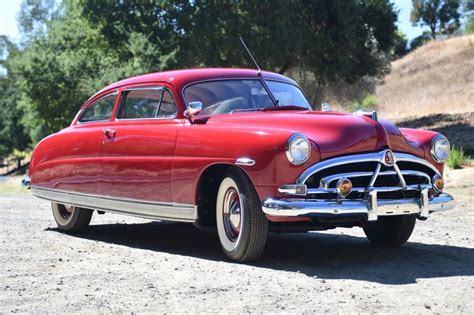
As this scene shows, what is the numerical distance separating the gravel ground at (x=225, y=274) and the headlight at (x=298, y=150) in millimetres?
905

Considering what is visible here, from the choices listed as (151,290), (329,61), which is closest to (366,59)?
(329,61)

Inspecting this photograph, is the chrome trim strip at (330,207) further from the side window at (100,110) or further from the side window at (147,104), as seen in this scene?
the side window at (100,110)

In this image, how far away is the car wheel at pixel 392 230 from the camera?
741 centimetres

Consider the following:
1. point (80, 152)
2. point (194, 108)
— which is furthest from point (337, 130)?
point (80, 152)

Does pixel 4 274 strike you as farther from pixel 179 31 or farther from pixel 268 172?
pixel 179 31

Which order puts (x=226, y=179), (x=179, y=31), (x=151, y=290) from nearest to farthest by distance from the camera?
(x=151, y=290) < (x=226, y=179) < (x=179, y=31)

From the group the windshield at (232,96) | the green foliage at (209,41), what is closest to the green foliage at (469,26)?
the green foliage at (209,41)

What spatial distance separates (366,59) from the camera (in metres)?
33.0

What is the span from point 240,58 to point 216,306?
2720 centimetres

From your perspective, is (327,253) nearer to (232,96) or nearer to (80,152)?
(232,96)

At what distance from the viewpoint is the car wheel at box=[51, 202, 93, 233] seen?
904 cm

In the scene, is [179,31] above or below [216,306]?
above

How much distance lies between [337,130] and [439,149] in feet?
3.98

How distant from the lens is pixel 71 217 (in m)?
9.12
